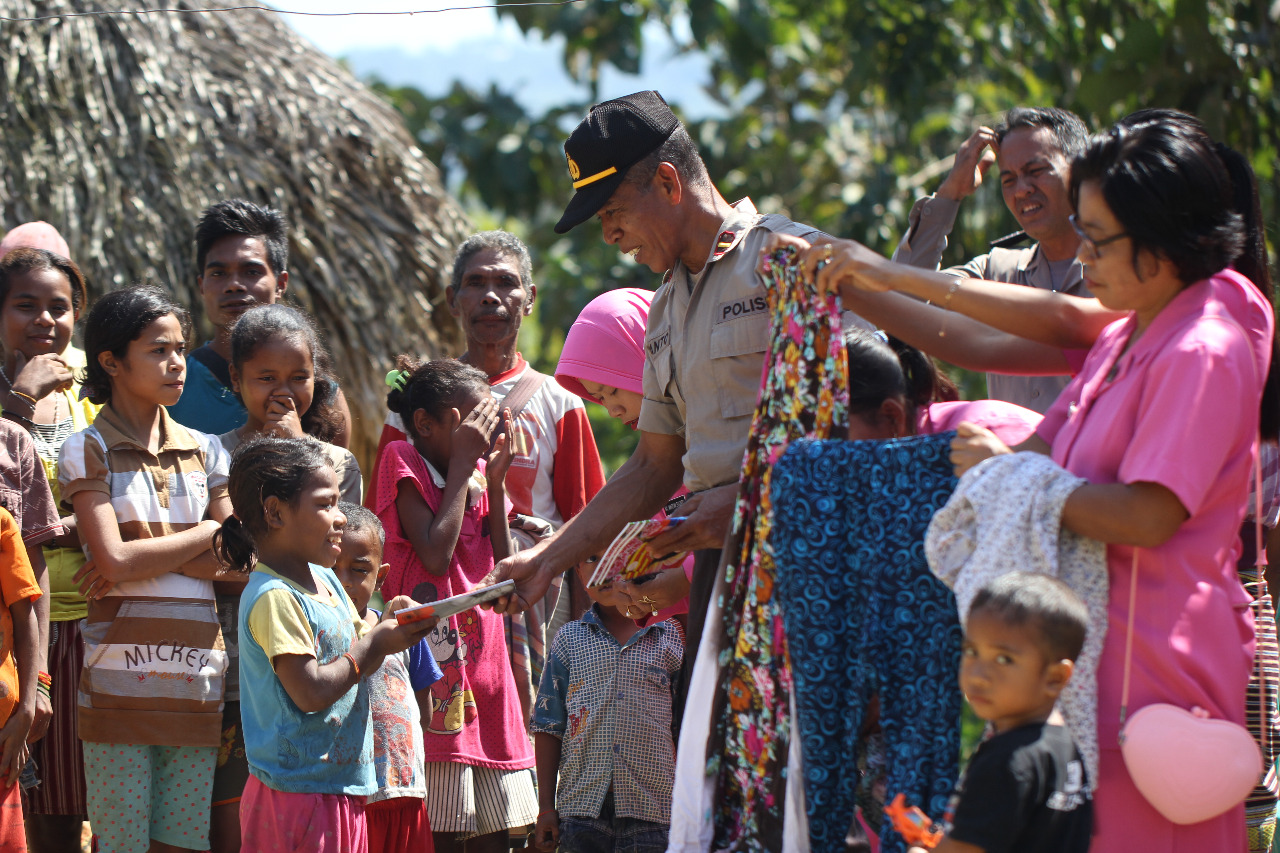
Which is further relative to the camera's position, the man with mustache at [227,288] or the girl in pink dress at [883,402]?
the man with mustache at [227,288]

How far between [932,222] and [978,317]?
6.01 ft

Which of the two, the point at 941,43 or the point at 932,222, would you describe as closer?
the point at 932,222

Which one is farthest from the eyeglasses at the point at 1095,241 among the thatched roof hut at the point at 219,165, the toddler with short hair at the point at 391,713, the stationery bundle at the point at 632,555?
the thatched roof hut at the point at 219,165

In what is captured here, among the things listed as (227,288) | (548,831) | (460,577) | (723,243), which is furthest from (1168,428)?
(227,288)

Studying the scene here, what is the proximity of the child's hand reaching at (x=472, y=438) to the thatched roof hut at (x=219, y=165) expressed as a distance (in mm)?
2574

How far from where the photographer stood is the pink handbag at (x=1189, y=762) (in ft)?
7.12

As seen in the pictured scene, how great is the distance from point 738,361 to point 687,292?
0.31 m

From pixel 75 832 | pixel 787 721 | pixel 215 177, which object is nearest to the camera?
pixel 787 721

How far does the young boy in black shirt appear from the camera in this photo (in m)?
2.23

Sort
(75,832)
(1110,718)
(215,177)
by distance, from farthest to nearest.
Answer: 1. (215,177)
2. (75,832)
3. (1110,718)

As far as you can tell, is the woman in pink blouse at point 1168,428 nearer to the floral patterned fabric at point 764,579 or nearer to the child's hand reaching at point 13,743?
the floral patterned fabric at point 764,579

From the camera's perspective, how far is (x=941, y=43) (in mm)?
9969

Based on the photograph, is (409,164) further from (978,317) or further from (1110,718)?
(1110,718)

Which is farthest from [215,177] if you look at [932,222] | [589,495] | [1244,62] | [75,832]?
[1244,62]
